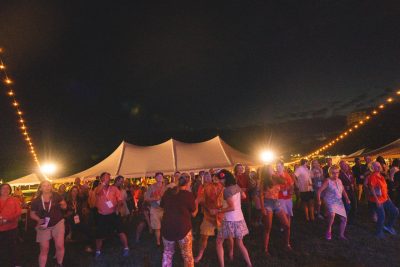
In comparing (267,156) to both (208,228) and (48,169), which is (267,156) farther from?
(48,169)

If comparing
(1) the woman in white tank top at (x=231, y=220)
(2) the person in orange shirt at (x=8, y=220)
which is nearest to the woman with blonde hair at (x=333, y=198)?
(1) the woman in white tank top at (x=231, y=220)

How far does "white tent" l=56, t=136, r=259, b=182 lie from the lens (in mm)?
11219

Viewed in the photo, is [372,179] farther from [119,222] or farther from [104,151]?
[104,151]

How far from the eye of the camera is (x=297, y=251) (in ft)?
16.7

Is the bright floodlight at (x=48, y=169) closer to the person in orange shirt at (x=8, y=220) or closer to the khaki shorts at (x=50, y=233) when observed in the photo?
the person in orange shirt at (x=8, y=220)

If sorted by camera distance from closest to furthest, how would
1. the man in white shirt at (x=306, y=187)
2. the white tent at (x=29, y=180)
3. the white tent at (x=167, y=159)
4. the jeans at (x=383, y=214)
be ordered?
the jeans at (x=383, y=214), the man in white shirt at (x=306, y=187), the white tent at (x=167, y=159), the white tent at (x=29, y=180)

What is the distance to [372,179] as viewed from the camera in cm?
594

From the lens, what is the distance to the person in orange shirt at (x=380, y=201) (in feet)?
18.7

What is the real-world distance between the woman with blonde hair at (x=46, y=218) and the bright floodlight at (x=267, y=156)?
338 inches

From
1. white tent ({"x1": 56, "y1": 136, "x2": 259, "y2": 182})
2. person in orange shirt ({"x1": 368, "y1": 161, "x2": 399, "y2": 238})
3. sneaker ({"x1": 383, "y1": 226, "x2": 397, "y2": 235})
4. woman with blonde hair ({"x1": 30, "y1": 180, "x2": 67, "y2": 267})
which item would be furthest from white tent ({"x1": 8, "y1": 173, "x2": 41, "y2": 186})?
sneaker ({"x1": 383, "y1": 226, "x2": 397, "y2": 235})

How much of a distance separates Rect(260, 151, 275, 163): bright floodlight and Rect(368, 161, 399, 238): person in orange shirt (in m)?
5.58

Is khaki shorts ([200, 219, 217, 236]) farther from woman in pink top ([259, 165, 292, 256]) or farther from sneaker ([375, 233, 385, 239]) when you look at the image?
sneaker ([375, 233, 385, 239])

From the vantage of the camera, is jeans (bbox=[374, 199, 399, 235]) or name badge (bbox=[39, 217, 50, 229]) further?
jeans (bbox=[374, 199, 399, 235])

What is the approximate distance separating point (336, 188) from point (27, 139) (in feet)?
38.9
